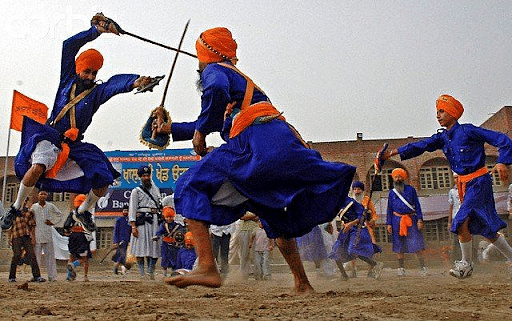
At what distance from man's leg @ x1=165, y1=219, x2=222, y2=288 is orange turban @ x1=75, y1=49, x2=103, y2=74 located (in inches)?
129

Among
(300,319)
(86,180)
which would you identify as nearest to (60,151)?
(86,180)

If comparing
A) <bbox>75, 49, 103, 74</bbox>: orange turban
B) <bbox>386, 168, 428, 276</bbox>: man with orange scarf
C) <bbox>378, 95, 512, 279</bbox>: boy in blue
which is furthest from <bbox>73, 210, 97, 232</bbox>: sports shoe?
<bbox>386, 168, 428, 276</bbox>: man with orange scarf

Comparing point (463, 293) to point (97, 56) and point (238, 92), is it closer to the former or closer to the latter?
point (238, 92)

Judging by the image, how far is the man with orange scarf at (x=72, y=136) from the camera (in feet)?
18.0

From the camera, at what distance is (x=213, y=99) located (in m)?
3.39

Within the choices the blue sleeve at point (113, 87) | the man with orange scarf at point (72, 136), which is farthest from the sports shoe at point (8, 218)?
the blue sleeve at point (113, 87)

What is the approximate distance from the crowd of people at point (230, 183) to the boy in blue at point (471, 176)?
12 mm

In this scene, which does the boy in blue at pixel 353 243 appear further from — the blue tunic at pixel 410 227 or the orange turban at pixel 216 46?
the orange turban at pixel 216 46

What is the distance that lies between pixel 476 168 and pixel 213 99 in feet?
11.3

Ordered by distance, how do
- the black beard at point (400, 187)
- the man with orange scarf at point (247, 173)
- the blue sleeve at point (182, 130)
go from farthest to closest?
the black beard at point (400, 187) < the blue sleeve at point (182, 130) < the man with orange scarf at point (247, 173)

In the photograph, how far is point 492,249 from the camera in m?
7.94

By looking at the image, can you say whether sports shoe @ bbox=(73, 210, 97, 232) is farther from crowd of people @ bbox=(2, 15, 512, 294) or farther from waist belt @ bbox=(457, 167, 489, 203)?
waist belt @ bbox=(457, 167, 489, 203)

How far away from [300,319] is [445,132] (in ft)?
13.2

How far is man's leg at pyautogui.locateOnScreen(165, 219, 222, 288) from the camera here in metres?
3.09
